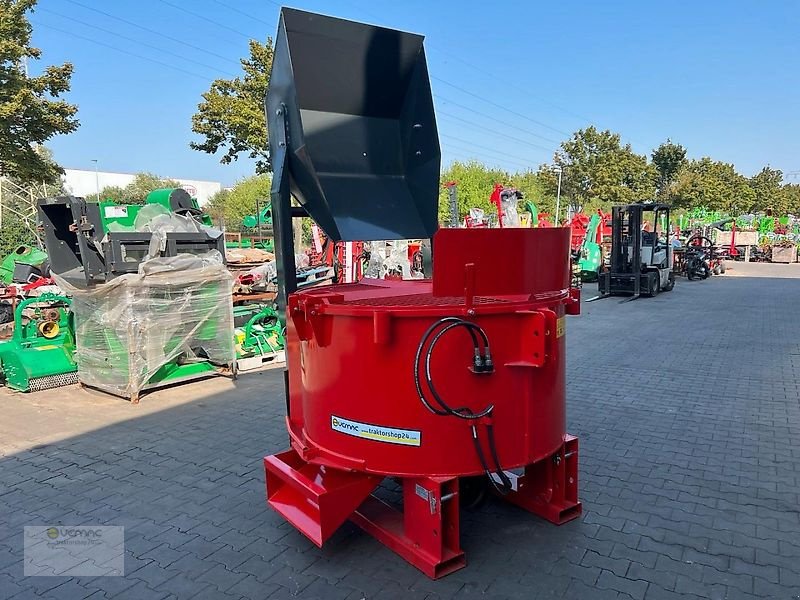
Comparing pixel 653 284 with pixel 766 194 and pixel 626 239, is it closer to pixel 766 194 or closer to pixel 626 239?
pixel 626 239

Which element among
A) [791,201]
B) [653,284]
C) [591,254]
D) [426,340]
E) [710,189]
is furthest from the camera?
[791,201]

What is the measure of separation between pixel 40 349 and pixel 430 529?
6289 mm

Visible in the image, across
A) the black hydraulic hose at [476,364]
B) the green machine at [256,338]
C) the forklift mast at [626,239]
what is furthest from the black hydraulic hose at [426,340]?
the forklift mast at [626,239]

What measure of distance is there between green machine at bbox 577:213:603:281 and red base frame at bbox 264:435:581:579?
1641 centimetres

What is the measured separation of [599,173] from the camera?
42.2m

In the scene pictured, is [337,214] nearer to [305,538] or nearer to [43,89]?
[305,538]

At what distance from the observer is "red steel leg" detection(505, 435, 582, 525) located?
11.3ft

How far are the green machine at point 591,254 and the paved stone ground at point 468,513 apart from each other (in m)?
12.0

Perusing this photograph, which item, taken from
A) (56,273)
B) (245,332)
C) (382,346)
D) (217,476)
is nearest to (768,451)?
(382,346)

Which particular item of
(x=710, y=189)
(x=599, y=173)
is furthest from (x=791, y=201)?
(x=599, y=173)

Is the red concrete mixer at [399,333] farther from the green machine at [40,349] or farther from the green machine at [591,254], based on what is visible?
the green machine at [591,254]

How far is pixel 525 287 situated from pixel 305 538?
6.77ft

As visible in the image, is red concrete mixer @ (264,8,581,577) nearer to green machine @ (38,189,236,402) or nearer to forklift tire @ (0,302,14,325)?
green machine @ (38,189,236,402)

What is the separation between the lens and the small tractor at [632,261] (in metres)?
15.6
